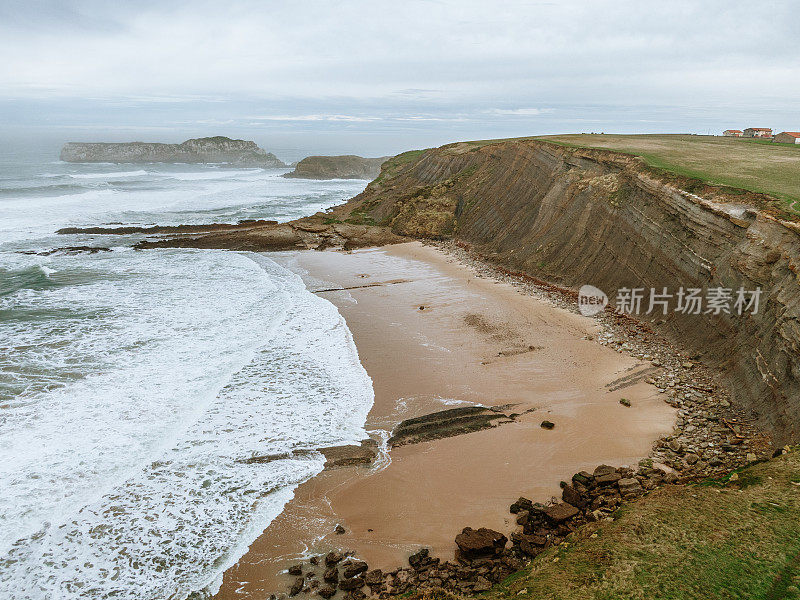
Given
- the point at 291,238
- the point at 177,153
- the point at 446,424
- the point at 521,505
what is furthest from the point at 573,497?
the point at 177,153

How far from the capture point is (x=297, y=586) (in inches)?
320

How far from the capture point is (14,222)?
41531mm

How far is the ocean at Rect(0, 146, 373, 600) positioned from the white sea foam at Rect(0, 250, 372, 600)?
0.13ft

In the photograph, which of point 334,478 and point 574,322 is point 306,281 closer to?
point 574,322

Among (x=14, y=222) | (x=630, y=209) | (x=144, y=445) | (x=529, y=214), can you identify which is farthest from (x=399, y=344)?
(x=14, y=222)

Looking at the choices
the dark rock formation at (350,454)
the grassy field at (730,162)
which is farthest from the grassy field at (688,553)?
the grassy field at (730,162)

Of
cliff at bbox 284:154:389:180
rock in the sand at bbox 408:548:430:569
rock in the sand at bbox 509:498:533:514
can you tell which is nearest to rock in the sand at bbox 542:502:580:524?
rock in the sand at bbox 509:498:533:514

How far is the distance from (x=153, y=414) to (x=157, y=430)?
33.3 inches

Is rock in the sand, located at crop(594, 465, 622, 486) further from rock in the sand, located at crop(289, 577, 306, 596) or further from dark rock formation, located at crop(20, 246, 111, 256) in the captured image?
dark rock formation, located at crop(20, 246, 111, 256)

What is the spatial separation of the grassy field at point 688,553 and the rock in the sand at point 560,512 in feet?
2.87

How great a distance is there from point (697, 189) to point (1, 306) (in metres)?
31.3

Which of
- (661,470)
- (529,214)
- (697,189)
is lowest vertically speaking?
(661,470)

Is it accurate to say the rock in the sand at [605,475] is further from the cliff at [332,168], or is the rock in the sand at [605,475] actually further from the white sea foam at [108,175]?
the white sea foam at [108,175]

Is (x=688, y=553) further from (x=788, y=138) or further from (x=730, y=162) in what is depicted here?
(x=788, y=138)
